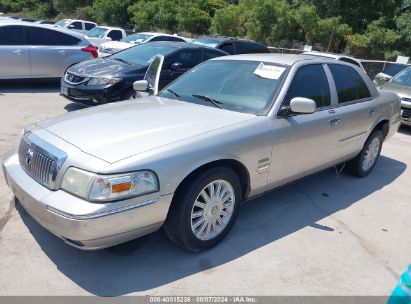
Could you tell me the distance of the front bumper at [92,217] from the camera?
2867 millimetres

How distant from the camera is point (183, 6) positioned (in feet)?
102

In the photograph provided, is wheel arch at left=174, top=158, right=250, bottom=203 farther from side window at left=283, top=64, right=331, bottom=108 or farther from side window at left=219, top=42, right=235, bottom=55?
side window at left=219, top=42, right=235, bottom=55

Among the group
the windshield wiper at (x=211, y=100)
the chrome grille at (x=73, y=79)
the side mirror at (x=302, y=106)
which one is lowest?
the chrome grille at (x=73, y=79)

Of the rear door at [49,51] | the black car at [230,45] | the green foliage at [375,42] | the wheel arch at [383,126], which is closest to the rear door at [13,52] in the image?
the rear door at [49,51]

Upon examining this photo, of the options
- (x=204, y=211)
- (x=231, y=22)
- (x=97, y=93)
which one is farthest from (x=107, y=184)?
(x=231, y=22)

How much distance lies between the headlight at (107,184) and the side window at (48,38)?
25.7ft

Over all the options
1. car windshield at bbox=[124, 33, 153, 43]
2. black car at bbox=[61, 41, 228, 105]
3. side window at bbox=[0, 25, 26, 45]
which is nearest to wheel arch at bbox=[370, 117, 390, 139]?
black car at bbox=[61, 41, 228, 105]

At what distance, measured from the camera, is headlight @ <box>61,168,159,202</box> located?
2918 millimetres

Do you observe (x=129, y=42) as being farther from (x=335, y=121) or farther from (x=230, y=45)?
(x=335, y=121)

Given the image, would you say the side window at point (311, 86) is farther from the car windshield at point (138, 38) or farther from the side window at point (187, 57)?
the car windshield at point (138, 38)

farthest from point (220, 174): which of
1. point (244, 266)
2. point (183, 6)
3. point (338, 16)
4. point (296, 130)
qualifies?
point (183, 6)

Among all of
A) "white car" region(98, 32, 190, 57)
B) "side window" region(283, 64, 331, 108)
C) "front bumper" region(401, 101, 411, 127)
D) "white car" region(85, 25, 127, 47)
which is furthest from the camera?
"white car" region(85, 25, 127, 47)

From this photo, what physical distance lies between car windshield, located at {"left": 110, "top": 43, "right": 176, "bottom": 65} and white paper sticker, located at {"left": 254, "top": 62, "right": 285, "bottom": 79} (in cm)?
427

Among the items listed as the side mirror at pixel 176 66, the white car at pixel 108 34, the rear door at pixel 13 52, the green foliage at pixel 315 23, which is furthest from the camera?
the green foliage at pixel 315 23
